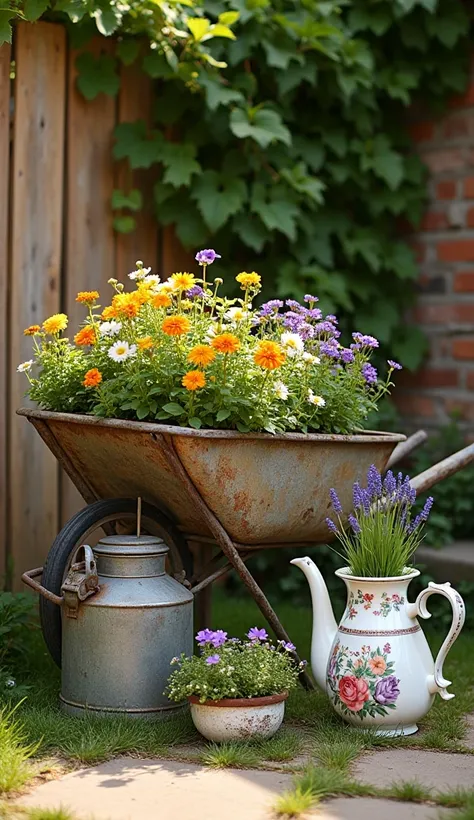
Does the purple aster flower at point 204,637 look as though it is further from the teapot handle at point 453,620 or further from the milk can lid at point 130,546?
the teapot handle at point 453,620

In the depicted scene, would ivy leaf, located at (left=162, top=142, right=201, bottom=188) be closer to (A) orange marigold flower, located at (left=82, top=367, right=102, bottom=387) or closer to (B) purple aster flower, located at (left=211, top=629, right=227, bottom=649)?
(A) orange marigold flower, located at (left=82, top=367, right=102, bottom=387)

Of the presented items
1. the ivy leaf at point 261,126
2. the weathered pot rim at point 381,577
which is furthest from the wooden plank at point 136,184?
the weathered pot rim at point 381,577

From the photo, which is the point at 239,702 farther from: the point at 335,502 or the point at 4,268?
the point at 4,268

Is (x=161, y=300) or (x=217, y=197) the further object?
(x=217, y=197)

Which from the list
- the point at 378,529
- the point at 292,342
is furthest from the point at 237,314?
the point at 378,529

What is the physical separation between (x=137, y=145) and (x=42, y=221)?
0.43 meters

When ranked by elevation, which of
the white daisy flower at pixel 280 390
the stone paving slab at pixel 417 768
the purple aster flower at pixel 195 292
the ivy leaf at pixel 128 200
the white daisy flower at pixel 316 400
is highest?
the ivy leaf at pixel 128 200

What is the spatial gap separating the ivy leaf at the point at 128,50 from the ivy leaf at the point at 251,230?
2.08ft

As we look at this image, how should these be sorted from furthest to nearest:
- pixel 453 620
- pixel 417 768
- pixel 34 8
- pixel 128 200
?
pixel 128 200, pixel 34 8, pixel 453 620, pixel 417 768

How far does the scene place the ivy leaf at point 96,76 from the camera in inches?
148

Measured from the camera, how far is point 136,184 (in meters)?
3.96

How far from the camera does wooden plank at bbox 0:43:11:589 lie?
3607 millimetres

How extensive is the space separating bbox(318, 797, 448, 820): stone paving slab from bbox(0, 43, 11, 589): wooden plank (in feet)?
5.97

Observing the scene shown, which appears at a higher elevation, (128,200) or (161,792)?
(128,200)
